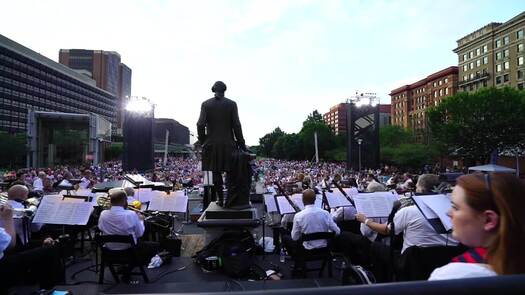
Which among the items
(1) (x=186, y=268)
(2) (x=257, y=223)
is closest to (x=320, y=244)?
(2) (x=257, y=223)

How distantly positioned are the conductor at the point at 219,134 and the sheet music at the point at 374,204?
2.90 metres

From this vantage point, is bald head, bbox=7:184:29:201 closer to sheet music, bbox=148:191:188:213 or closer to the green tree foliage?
A: sheet music, bbox=148:191:188:213

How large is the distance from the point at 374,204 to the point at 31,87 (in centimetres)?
11927

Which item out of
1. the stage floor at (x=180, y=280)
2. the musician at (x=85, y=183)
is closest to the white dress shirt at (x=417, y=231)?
the stage floor at (x=180, y=280)

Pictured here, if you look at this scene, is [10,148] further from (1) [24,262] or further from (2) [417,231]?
(2) [417,231]

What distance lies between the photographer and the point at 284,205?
7.87 m

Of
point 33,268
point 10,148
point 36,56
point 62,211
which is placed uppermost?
point 36,56

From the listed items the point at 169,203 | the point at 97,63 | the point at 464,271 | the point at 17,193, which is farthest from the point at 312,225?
the point at 97,63

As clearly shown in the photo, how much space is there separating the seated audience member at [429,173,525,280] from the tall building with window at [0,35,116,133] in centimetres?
11138

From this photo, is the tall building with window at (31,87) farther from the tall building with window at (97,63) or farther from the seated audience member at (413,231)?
the seated audience member at (413,231)

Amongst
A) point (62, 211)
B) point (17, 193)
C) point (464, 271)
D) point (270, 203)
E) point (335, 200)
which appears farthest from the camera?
point (270, 203)

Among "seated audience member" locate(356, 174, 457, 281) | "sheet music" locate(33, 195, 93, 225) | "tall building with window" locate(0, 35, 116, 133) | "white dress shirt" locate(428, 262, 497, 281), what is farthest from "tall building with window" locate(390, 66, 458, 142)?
"tall building with window" locate(0, 35, 116, 133)

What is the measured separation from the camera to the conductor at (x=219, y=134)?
7.54m

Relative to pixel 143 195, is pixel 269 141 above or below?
above
